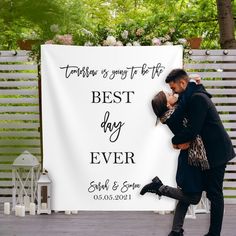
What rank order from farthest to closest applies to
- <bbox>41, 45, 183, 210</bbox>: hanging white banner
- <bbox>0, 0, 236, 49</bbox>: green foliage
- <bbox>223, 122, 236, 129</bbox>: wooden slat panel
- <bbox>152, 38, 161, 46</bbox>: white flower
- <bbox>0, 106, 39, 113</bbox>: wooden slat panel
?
1. <bbox>223, 122, 236, 129</bbox>: wooden slat panel
2. <bbox>0, 106, 39, 113</bbox>: wooden slat panel
3. <bbox>152, 38, 161, 46</bbox>: white flower
4. <bbox>41, 45, 183, 210</bbox>: hanging white banner
5. <bbox>0, 0, 236, 49</bbox>: green foliage

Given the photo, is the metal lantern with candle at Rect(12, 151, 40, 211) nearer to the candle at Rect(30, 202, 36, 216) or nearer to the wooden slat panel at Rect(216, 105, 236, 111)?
the candle at Rect(30, 202, 36, 216)

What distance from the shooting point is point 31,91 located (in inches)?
295

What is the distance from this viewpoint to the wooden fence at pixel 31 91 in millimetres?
7465

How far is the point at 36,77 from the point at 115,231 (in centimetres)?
222

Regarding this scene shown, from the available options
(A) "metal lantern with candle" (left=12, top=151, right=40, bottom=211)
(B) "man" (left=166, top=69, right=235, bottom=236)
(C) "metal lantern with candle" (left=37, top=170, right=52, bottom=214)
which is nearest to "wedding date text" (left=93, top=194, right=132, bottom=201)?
(C) "metal lantern with candle" (left=37, top=170, right=52, bottom=214)

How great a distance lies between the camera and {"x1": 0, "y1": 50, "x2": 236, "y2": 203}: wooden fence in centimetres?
746

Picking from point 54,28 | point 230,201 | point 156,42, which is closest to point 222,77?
point 156,42

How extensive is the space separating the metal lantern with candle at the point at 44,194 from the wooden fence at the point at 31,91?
62 centimetres

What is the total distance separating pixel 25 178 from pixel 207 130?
2941 mm

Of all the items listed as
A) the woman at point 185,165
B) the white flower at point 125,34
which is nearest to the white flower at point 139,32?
the white flower at point 125,34

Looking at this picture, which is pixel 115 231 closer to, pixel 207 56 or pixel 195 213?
pixel 195 213

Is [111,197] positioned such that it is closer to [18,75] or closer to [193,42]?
[18,75]

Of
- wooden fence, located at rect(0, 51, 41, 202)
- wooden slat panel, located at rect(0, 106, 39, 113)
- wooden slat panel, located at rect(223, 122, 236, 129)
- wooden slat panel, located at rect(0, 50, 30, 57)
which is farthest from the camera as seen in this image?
wooden slat panel, located at rect(223, 122, 236, 129)

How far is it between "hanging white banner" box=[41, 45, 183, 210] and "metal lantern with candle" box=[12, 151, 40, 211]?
55cm
